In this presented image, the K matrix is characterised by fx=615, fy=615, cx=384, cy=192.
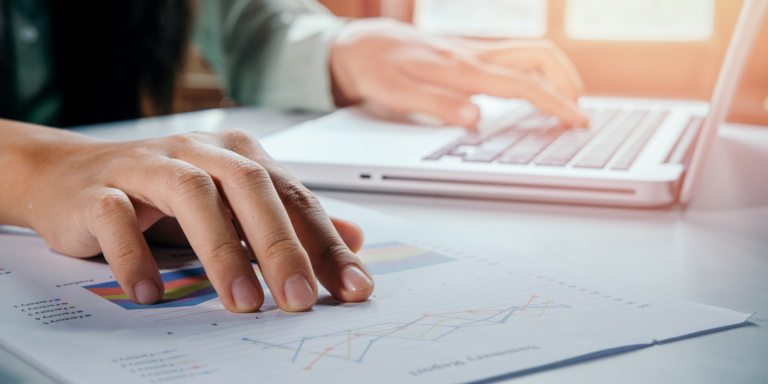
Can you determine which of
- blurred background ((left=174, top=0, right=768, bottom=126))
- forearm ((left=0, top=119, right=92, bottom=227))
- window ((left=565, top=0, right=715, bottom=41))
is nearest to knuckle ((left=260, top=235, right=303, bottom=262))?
forearm ((left=0, top=119, right=92, bottom=227))

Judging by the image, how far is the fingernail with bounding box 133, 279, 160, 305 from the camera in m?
0.34

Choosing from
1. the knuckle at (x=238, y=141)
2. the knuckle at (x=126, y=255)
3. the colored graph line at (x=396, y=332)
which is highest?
the knuckle at (x=238, y=141)

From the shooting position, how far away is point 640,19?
179 centimetres

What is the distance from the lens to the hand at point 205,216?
34 cm

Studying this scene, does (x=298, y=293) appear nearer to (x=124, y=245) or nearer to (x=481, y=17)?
(x=124, y=245)

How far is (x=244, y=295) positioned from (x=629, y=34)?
1539 mm

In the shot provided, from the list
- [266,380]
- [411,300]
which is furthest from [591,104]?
[266,380]

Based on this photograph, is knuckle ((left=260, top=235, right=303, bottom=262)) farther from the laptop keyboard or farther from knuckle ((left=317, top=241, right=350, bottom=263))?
the laptop keyboard

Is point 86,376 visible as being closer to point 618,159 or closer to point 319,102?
point 618,159

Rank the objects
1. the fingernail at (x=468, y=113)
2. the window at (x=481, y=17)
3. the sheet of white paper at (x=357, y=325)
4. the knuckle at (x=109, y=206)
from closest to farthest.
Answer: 1. the sheet of white paper at (x=357, y=325)
2. the knuckle at (x=109, y=206)
3. the fingernail at (x=468, y=113)
4. the window at (x=481, y=17)

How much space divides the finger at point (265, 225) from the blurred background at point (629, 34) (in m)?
1.02

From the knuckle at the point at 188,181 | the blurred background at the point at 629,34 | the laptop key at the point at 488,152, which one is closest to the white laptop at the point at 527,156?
the laptop key at the point at 488,152

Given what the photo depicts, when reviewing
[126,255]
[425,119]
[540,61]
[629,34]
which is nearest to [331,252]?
[126,255]

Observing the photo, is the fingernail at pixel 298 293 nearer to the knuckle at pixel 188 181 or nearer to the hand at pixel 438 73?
the knuckle at pixel 188 181
